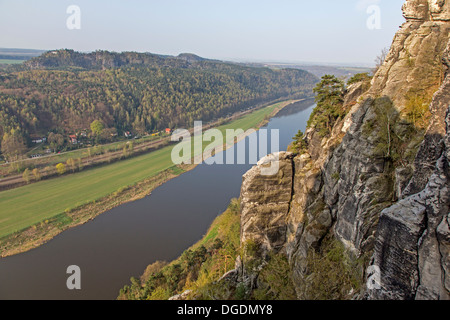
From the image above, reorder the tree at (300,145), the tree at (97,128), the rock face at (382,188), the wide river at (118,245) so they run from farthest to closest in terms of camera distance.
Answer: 1. the tree at (97,128)
2. the wide river at (118,245)
3. the tree at (300,145)
4. the rock face at (382,188)

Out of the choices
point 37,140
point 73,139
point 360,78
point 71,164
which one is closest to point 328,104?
point 360,78

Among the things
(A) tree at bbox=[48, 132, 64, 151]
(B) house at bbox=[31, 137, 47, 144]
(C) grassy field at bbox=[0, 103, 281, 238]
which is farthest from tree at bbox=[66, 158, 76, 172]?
(B) house at bbox=[31, 137, 47, 144]

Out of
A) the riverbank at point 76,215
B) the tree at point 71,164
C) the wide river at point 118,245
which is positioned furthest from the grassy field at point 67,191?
the wide river at point 118,245

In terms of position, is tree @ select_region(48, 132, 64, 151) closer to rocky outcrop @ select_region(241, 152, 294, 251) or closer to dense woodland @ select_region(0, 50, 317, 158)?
dense woodland @ select_region(0, 50, 317, 158)

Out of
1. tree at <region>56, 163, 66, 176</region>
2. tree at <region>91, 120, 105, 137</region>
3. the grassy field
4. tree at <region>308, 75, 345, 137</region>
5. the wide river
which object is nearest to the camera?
tree at <region>308, 75, 345, 137</region>

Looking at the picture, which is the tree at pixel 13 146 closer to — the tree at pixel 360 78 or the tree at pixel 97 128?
the tree at pixel 97 128

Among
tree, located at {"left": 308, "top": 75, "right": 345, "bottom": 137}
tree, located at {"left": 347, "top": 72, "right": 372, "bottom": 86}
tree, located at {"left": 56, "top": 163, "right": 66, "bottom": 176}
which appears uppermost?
tree, located at {"left": 347, "top": 72, "right": 372, "bottom": 86}

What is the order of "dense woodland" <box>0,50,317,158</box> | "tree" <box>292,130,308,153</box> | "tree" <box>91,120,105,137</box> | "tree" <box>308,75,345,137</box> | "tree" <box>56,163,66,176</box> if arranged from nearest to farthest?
"tree" <box>308,75,345,137</box>, "tree" <box>292,130,308,153</box>, "tree" <box>56,163,66,176</box>, "dense woodland" <box>0,50,317,158</box>, "tree" <box>91,120,105,137</box>
